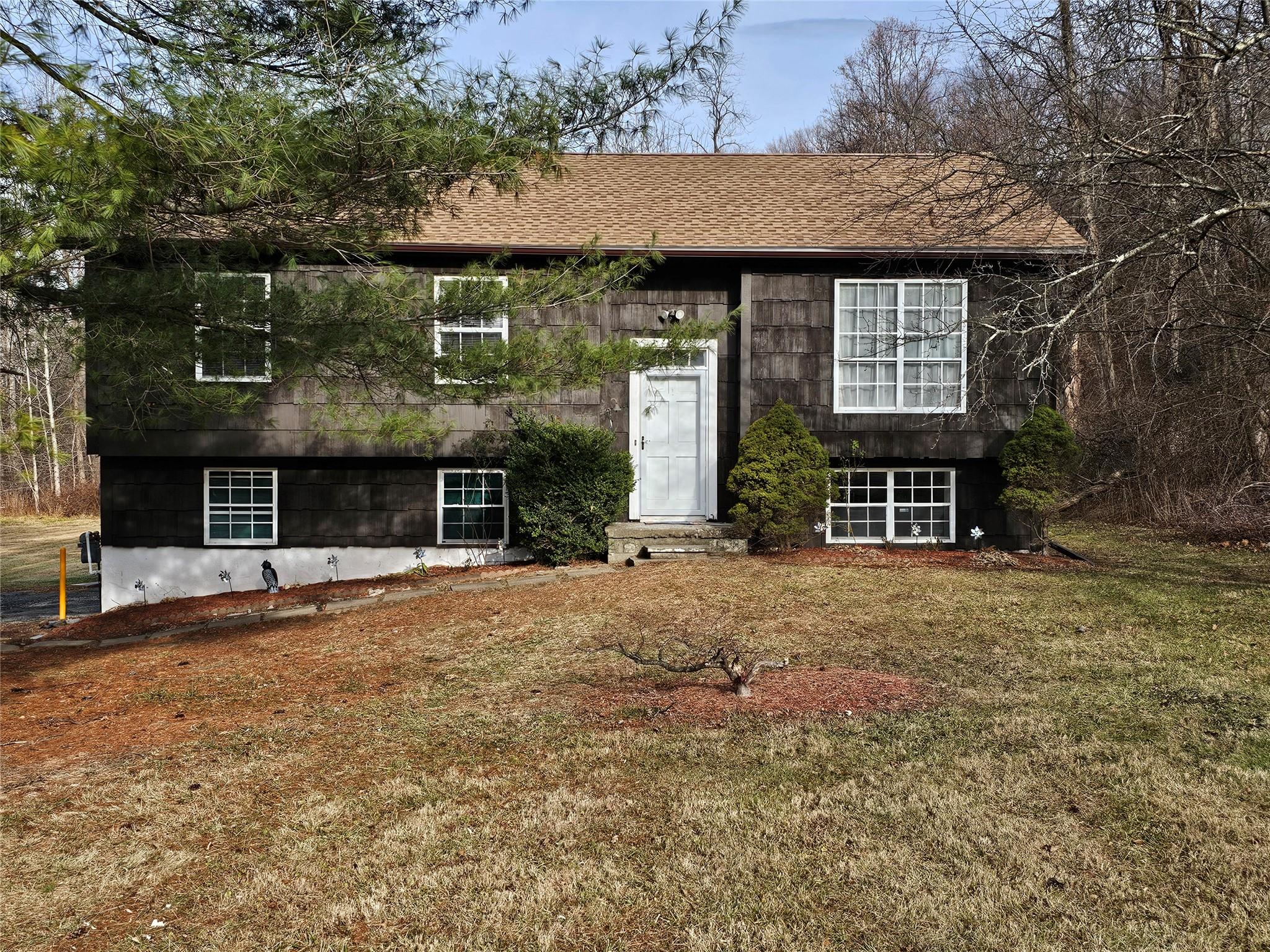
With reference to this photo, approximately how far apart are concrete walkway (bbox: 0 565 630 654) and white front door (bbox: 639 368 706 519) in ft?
5.77

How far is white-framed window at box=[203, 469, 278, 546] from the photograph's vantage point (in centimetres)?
1311

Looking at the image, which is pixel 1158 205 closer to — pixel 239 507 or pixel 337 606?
pixel 337 606

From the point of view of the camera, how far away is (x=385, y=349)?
23.4ft

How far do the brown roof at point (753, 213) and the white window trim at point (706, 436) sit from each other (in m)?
1.70

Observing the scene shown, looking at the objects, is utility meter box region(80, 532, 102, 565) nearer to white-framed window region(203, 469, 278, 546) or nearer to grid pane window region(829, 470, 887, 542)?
white-framed window region(203, 469, 278, 546)

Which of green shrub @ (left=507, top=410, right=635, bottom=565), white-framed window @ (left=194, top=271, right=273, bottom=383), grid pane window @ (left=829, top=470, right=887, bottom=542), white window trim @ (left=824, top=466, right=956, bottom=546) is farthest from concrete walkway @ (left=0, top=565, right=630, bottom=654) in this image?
white-framed window @ (left=194, top=271, right=273, bottom=383)

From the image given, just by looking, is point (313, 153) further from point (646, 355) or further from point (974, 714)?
point (974, 714)

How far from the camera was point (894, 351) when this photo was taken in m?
12.7

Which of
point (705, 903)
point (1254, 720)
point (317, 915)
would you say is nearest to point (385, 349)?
point (317, 915)

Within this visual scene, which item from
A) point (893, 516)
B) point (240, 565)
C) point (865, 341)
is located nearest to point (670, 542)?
point (893, 516)

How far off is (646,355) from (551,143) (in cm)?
184

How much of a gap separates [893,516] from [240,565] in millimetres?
9598

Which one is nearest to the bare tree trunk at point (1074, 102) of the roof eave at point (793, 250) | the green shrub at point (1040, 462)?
the roof eave at point (793, 250)

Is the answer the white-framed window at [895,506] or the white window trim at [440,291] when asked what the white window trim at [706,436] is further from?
the white window trim at [440,291]
